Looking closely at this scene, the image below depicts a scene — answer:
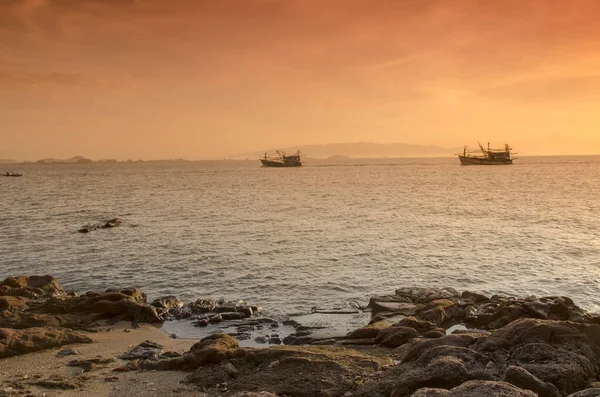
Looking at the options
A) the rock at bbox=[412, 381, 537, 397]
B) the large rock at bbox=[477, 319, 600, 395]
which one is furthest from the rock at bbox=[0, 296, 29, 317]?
the large rock at bbox=[477, 319, 600, 395]

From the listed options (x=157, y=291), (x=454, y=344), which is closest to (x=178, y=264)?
(x=157, y=291)

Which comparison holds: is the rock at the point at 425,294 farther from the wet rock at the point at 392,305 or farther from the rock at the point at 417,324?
the rock at the point at 417,324

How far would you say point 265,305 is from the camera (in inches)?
811

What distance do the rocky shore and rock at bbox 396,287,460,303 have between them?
1.07m

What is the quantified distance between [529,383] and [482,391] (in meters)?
1.61

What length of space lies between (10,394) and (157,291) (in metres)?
12.0

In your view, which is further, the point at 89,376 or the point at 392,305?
the point at 392,305

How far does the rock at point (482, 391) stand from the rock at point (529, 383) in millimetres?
1037

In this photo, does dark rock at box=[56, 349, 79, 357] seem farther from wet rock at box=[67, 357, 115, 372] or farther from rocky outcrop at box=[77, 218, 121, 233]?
rocky outcrop at box=[77, 218, 121, 233]

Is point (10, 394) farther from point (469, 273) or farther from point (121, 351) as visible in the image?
point (469, 273)

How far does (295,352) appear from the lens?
498 inches

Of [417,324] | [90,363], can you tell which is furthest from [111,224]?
[417,324]

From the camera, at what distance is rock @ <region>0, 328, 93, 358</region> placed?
14.1 meters

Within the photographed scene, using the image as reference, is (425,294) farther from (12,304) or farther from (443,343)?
(12,304)
